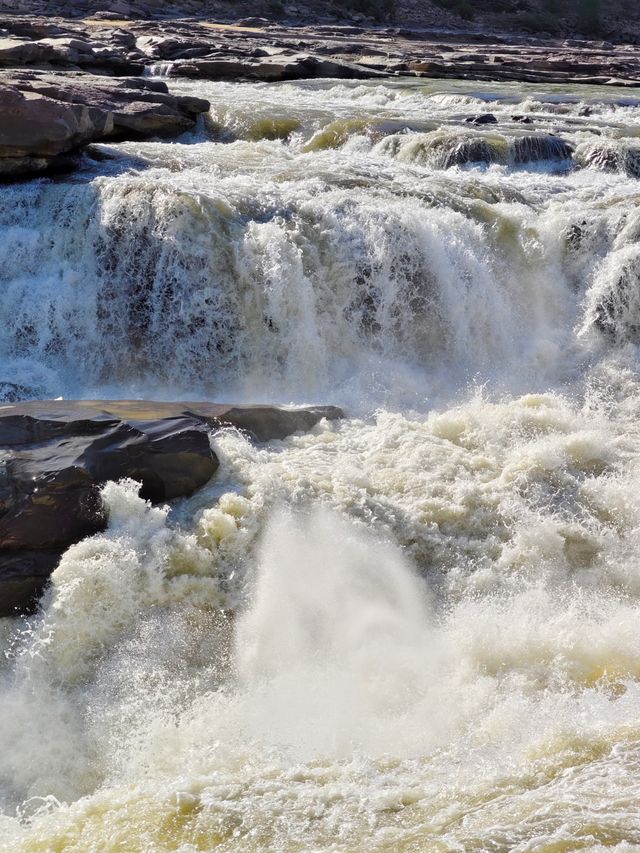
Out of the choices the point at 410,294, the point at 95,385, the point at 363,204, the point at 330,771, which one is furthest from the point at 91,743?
→ the point at 363,204

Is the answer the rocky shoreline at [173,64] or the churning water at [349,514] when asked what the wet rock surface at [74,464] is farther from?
the rocky shoreline at [173,64]

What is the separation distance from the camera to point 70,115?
1190 cm

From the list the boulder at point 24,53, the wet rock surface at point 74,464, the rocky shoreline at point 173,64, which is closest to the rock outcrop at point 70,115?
the rocky shoreline at point 173,64

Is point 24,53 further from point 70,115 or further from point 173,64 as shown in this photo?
point 70,115

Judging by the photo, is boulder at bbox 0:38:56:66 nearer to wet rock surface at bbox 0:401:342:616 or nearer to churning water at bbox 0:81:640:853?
churning water at bbox 0:81:640:853

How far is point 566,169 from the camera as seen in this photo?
534 inches

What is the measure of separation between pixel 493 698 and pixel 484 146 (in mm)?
10411

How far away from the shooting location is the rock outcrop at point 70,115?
36.7 ft

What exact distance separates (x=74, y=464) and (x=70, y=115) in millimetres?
7246

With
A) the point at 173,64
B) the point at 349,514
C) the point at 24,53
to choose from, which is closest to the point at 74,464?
the point at 349,514

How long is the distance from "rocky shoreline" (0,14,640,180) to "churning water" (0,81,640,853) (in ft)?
2.33

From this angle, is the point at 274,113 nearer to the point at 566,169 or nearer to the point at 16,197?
the point at 566,169

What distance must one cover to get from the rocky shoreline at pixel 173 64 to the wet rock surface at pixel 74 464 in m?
5.57

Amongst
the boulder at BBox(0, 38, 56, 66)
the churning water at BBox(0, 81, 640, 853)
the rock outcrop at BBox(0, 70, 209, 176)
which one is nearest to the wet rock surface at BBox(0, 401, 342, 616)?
the churning water at BBox(0, 81, 640, 853)
